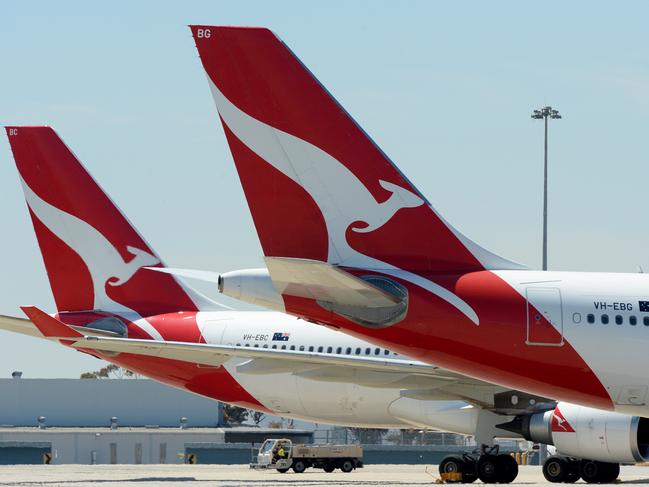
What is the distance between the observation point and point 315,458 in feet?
139

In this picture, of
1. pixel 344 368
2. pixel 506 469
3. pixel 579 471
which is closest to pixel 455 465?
pixel 506 469

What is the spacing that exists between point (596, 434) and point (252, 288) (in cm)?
883

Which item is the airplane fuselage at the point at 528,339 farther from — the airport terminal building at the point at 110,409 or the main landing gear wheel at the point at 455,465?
the airport terminal building at the point at 110,409

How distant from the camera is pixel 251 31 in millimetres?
20125

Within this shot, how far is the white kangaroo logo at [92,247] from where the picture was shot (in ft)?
112

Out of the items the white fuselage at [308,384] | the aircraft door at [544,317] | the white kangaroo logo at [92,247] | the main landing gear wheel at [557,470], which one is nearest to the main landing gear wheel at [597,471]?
the main landing gear wheel at [557,470]

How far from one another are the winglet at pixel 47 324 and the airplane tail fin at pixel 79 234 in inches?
295

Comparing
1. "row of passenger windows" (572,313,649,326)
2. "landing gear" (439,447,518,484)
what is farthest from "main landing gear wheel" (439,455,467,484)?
"row of passenger windows" (572,313,649,326)

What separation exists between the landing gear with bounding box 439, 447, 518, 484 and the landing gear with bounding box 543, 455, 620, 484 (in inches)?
53.2

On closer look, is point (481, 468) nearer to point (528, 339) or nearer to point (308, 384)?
point (308, 384)

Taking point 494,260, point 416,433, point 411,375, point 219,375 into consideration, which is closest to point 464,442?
point 416,433

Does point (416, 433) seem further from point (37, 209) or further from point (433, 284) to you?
point (433, 284)

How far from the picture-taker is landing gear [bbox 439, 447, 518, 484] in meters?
26.7

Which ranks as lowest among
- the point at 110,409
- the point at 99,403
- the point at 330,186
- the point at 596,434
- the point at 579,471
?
the point at 579,471
